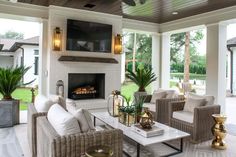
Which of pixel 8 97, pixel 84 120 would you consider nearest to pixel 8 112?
pixel 8 97

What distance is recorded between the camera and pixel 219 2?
5289 millimetres

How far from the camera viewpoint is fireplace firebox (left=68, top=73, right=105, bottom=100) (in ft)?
21.1

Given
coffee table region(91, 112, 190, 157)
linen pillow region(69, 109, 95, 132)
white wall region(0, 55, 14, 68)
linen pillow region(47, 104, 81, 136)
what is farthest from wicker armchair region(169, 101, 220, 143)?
white wall region(0, 55, 14, 68)

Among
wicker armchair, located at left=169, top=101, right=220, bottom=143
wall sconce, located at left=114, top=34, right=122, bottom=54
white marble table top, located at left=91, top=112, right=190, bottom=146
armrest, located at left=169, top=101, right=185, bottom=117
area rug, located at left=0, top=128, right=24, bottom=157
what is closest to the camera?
Answer: white marble table top, located at left=91, top=112, right=190, bottom=146

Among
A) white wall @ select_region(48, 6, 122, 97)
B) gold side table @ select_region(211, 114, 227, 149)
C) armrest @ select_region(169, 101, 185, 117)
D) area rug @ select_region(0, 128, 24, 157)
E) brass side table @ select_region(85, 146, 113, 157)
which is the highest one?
white wall @ select_region(48, 6, 122, 97)

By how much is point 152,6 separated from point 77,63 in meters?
2.67

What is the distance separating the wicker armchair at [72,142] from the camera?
209 centimetres

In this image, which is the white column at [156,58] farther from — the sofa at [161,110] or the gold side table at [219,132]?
the gold side table at [219,132]

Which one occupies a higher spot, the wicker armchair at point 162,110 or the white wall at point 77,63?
the white wall at point 77,63

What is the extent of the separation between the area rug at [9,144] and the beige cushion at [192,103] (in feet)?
10.9

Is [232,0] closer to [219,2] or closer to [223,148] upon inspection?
[219,2]

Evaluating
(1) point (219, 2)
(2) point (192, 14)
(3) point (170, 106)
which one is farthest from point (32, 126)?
(2) point (192, 14)

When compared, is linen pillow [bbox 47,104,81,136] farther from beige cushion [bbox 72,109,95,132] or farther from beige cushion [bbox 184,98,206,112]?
beige cushion [bbox 184,98,206,112]

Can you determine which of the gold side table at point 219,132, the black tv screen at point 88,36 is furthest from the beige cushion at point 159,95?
the black tv screen at point 88,36
